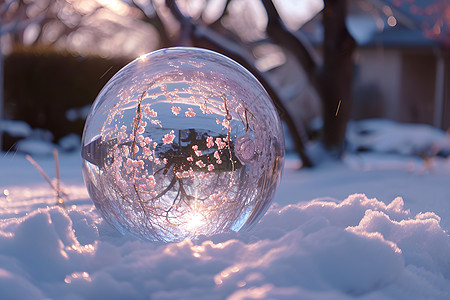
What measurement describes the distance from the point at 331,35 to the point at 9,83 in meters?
6.76

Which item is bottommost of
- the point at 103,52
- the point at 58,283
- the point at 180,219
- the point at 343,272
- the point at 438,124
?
the point at 343,272

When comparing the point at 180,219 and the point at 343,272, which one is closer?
the point at 343,272

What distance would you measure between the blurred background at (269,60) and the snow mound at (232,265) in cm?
397

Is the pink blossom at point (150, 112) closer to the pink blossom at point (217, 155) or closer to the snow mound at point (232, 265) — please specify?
the pink blossom at point (217, 155)

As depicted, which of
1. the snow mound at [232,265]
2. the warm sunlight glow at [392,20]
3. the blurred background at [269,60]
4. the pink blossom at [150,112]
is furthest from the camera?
the warm sunlight glow at [392,20]

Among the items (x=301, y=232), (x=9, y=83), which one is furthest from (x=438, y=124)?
(x=301, y=232)

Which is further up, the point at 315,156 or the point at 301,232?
the point at 315,156

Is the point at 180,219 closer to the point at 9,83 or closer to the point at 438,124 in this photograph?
the point at 9,83

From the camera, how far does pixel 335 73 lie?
6.55 m

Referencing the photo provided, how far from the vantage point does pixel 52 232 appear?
1976 mm

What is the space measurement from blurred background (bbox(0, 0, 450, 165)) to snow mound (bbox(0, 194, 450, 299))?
13.0ft

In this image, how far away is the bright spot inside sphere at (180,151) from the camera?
81.1 inches

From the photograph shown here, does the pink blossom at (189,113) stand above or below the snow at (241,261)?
above

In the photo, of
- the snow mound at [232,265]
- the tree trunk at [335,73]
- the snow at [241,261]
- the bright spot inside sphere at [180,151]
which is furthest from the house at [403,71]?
the snow mound at [232,265]
